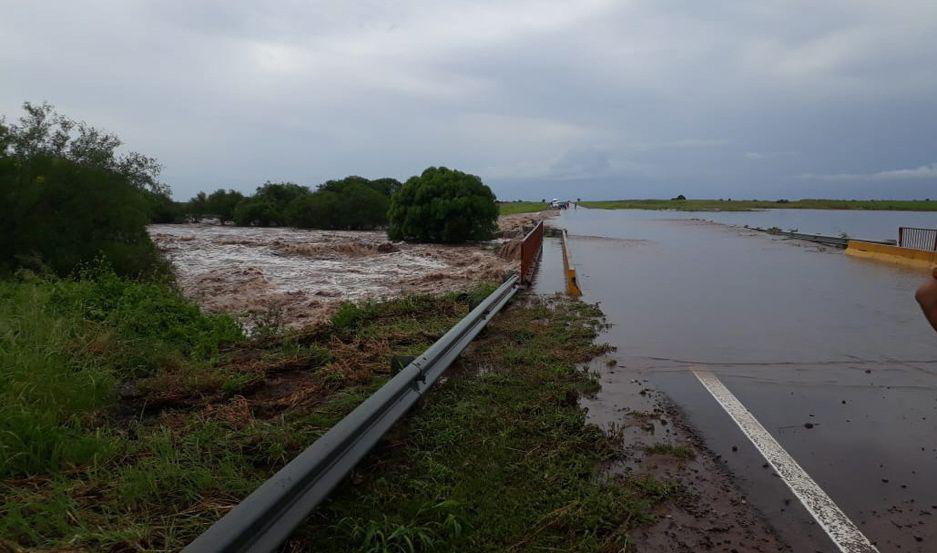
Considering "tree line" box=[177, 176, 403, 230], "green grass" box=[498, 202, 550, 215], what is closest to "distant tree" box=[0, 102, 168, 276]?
"tree line" box=[177, 176, 403, 230]

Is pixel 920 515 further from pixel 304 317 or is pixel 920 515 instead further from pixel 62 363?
pixel 304 317

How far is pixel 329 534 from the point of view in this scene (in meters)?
3.00

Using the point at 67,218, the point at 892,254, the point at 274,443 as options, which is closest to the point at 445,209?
the point at 892,254

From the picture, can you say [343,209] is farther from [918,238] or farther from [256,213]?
[918,238]

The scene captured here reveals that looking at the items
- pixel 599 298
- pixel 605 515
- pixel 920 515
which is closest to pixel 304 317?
pixel 599 298

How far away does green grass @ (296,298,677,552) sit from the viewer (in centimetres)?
301

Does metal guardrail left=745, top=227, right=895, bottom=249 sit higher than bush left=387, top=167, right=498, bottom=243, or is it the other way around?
bush left=387, top=167, right=498, bottom=243

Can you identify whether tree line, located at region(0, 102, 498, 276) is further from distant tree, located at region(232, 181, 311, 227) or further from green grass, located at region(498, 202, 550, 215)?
green grass, located at region(498, 202, 550, 215)

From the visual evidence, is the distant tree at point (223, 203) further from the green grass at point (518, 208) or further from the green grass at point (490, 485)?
the green grass at point (490, 485)

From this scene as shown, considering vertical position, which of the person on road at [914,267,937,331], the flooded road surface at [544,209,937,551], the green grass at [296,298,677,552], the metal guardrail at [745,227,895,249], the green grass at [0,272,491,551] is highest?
the person on road at [914,267,937,331]

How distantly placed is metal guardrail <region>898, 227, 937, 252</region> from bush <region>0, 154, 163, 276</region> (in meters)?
21.7

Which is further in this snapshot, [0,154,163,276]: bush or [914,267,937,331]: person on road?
[0,154,163,276]: bush

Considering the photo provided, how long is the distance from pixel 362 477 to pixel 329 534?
66cm

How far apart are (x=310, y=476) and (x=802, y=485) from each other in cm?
299
